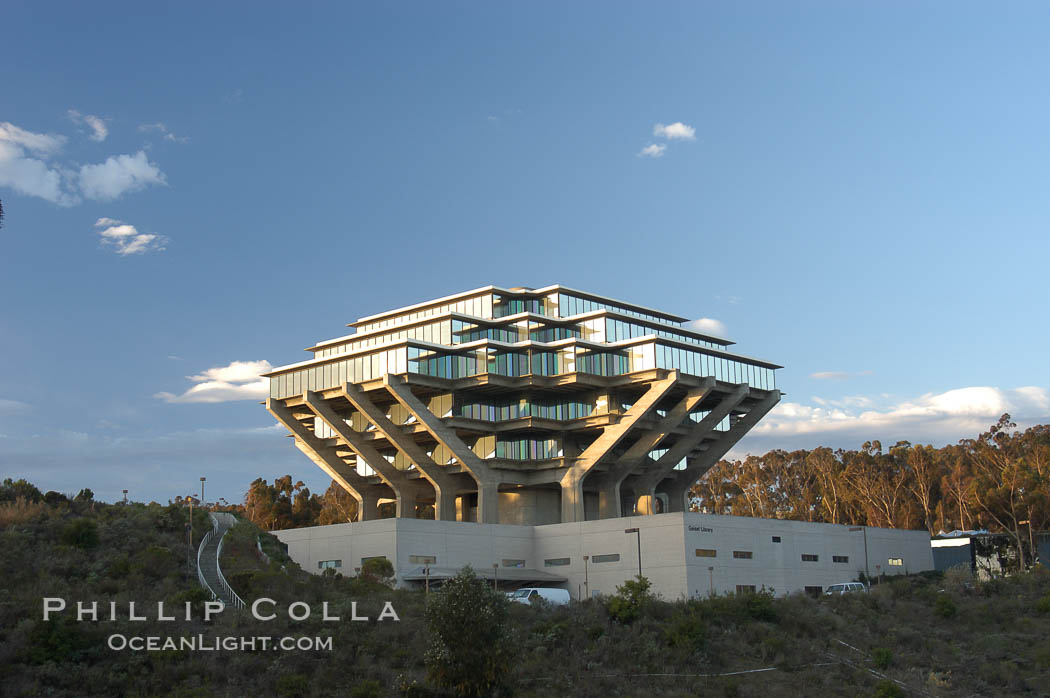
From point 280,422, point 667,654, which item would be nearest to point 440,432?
point 280,422

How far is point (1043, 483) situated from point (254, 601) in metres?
77.6

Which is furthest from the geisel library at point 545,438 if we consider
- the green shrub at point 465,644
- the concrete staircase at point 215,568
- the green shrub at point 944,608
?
the green shrub at point 465,644

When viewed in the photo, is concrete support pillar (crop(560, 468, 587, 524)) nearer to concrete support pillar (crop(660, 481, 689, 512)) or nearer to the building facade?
the building facade

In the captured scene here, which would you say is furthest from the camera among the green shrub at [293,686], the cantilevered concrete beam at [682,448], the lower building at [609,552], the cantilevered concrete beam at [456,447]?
the cantilevered concrete beam at [682,448]

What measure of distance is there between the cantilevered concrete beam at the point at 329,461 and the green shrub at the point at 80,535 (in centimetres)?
4337

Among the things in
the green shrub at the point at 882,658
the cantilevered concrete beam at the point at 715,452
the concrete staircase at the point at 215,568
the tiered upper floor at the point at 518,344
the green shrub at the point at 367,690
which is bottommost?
the green shrub at the point at 882,658

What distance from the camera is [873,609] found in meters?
58.2

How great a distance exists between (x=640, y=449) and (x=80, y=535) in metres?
49.3

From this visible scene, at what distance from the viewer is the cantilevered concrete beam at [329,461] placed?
95000 mm

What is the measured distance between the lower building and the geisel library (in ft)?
0.46

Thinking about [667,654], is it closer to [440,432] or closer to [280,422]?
[440,432]

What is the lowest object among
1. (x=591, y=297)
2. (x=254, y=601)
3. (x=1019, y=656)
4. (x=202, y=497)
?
(x=1019, y=656)

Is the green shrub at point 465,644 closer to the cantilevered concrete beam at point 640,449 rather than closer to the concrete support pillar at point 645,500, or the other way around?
the cantilevered concrete beam at point 640,449

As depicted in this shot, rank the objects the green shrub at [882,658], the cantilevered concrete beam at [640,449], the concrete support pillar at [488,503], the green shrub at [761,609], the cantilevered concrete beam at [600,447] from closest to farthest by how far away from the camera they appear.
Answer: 1. the green shrub at [882,658]
2. the green shrub at [761,609]
3. the concrete support pillar at [488,503]
4. the cantilevered concrete beam at [600,447]
5. the cantilevered concrete beam at [640,449]
